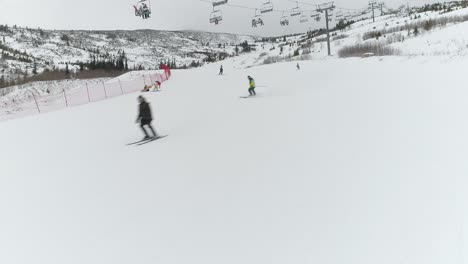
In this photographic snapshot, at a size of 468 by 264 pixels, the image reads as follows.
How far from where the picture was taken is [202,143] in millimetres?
11695

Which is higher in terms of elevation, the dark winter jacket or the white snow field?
the dark winter jacket

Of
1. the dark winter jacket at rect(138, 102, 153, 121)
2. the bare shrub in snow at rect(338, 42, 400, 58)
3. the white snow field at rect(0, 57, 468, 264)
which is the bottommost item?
the white snow field at rect(0, 57, 468, 264)

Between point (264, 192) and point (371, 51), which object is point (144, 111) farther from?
point (371, 51)

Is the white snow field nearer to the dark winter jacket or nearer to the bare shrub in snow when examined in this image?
the dark winter jacket

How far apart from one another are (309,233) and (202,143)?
695 cm

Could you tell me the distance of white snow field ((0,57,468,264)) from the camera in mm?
4922

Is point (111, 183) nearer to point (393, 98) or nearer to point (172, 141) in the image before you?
point (172, 141)

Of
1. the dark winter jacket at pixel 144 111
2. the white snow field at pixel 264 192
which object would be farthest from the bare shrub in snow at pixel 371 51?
the dark winter jacket at pixel 144 111

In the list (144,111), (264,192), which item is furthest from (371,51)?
(264,192)

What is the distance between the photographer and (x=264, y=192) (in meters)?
6.74

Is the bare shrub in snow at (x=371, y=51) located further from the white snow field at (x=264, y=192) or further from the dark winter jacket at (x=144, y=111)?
the dark winter jacket at (x=144, y=111)

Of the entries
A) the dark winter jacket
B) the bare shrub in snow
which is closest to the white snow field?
the dark winter jacket

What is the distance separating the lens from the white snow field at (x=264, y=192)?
4.92m

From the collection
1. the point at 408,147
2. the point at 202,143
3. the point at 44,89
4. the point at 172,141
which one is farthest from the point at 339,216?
the point at 44,89
